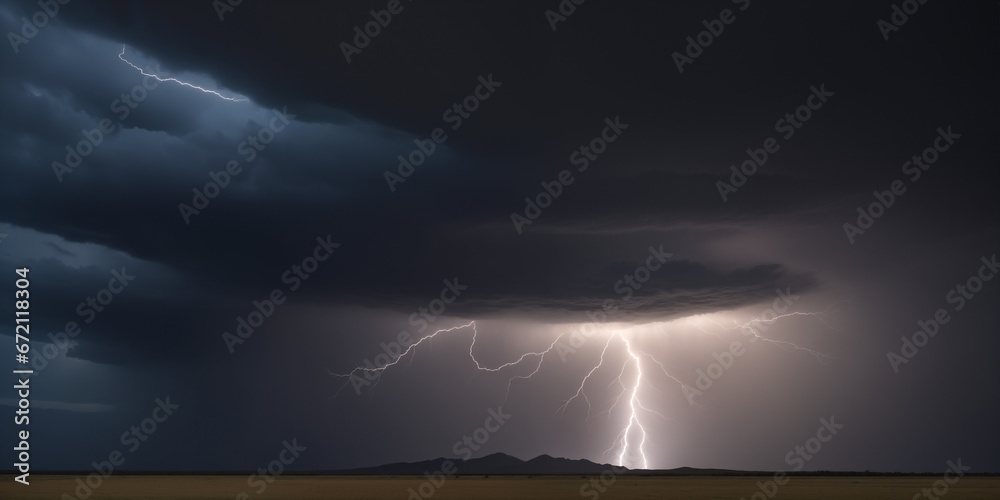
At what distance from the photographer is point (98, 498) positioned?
35219 millimetres

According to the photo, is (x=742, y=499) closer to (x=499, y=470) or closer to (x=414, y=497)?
(x=414, y=497)

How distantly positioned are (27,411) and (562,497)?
2261 cm

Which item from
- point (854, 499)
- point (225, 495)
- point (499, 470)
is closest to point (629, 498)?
point (854, 499)

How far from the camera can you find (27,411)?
27469 mm

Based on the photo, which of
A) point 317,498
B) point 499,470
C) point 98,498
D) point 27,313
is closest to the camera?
point 27,313

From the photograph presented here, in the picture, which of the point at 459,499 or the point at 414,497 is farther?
the point at 414,497

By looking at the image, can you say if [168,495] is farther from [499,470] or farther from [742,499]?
[499,470]

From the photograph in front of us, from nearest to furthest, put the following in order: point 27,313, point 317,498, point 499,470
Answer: point 27,313 → point 317,498 → point 499,470

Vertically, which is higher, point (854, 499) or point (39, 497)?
point (39, 497)

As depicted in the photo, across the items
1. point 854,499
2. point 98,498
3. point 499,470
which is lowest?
point 854,499

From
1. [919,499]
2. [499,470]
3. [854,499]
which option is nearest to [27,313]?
[854,499]

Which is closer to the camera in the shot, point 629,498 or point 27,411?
point 27,411

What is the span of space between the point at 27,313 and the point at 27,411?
11.6ft

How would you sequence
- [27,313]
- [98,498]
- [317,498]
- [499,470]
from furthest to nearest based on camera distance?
[499,470], [317,498], [98,498], [27,313]
